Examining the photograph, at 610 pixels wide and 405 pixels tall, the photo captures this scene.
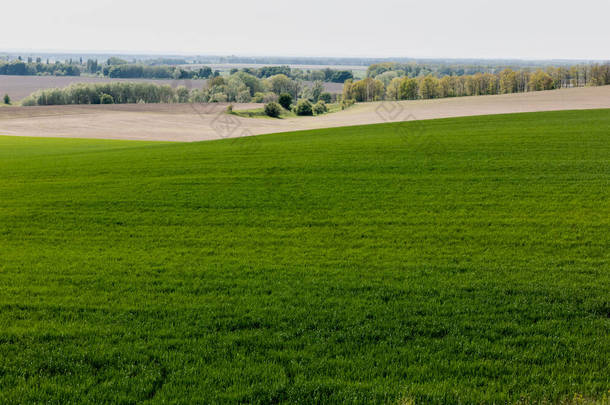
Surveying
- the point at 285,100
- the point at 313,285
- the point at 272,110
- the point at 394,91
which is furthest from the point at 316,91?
the point at 313,285

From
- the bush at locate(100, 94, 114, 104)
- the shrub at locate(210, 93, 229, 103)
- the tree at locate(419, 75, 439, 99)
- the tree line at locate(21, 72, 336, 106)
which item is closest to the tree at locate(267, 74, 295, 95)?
the tree line at locate(21, 72, 336, 106)

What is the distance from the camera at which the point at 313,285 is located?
8992mm

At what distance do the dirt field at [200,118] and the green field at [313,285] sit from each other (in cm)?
3276

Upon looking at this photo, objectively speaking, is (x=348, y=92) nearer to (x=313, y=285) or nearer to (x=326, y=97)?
(x=326, y=97)

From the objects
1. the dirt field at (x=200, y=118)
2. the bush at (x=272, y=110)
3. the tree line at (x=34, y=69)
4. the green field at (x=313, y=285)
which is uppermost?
the tree line at (x=34, y=69)

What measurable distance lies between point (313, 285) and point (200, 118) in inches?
2452

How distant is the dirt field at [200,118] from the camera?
50.4 metres

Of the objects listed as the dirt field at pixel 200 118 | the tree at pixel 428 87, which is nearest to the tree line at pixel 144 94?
the dirt field at pixel 200 118

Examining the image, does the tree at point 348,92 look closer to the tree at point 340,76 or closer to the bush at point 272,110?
the bush at point 272,110

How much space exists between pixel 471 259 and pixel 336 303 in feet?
12.2

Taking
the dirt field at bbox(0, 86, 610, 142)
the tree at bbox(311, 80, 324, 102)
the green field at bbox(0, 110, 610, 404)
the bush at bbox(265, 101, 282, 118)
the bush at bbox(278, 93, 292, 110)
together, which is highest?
the tree at bbox(311, 80, 324, 102)

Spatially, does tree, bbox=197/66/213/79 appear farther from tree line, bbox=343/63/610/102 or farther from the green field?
the green field

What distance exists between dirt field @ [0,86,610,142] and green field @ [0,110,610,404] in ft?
107

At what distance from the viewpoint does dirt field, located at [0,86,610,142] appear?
50438 mm
